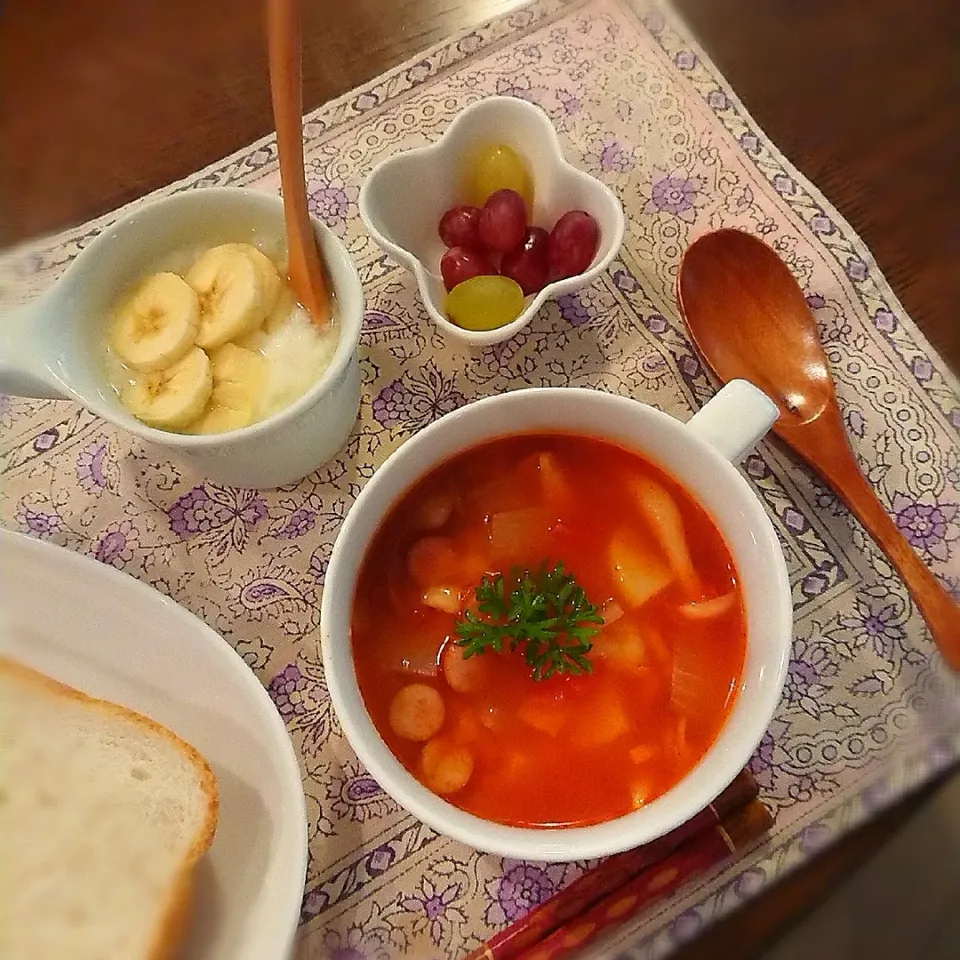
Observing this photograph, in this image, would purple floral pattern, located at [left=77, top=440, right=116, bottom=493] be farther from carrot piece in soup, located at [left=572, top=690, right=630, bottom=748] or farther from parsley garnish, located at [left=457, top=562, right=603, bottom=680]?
carrot piece in soup, located at [left=572, top=690, right=630, bottom=748]

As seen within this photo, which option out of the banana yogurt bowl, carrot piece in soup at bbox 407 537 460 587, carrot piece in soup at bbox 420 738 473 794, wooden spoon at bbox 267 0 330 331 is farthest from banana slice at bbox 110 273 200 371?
carrot piece in soup at bbox 420 738 473 794

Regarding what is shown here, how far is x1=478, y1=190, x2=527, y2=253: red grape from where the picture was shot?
972mm

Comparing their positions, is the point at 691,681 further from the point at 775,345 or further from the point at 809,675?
the point at 775,345

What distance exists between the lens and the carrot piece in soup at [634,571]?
0.78 metres

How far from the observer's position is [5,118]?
3.92ft

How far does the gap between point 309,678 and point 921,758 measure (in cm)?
62

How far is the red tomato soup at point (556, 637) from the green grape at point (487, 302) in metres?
0.18

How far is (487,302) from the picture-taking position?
3.05ft

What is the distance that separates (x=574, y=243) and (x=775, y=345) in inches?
9.8

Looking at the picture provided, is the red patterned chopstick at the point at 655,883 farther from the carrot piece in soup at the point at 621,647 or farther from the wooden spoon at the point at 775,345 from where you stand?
the wooden spoon at the point at 775,345

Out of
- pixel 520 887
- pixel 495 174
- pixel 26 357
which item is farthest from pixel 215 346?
→ pixel 520 887

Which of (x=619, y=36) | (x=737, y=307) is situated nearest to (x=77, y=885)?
(x=737, y=307)

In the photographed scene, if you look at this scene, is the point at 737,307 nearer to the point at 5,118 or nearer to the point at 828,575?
the point at 828,575

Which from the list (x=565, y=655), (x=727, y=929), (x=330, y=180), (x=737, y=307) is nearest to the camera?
(x=565, y=655)
